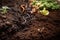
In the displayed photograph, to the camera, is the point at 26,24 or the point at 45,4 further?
the point at 45,4

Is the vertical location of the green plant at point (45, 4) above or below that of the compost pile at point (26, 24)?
above

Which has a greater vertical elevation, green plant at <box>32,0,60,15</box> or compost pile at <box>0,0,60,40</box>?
green plant at <box>32,0,60,15</box>

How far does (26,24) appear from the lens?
13.9ft

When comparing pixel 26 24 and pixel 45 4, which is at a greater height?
pixel 45 4

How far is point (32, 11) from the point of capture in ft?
16.2

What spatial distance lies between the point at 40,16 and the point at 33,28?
0.82 metres

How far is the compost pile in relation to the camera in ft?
12.2

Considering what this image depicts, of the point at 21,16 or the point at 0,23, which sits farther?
the point at 21,16

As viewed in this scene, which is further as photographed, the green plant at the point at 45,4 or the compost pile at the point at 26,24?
the green plant at the point at 45,4

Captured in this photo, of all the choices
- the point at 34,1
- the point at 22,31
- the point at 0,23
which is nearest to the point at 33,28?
the point at 22,31

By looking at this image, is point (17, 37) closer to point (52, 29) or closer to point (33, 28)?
point (33, 28)

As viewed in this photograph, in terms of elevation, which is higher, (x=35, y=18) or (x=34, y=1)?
(x=34, y=1)

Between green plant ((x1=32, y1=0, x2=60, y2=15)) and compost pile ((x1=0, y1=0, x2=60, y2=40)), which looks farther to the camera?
green plant ((x1=32, y1=0, x2=60, y2=15))

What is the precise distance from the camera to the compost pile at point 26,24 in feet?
12.2
